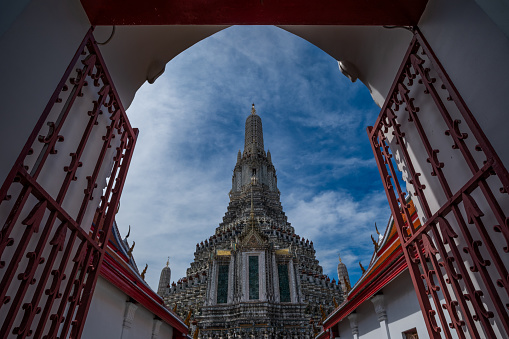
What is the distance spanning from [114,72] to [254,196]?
33.0m

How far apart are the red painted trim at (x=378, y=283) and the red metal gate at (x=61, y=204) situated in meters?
4.14

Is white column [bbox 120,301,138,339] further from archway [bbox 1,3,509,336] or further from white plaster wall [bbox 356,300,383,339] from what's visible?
white plaster wall [bbox 356,300,383,339]

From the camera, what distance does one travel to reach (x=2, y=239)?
202 cm

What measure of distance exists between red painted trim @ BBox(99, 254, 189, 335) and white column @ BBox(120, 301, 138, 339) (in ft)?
0.72

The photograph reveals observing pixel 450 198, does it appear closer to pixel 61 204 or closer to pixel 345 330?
pixel 61 204

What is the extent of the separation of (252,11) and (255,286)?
71.2 feet

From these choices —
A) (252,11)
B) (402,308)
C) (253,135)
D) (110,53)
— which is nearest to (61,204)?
(110,53)

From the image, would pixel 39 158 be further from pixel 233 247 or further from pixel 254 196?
pixel 254 196

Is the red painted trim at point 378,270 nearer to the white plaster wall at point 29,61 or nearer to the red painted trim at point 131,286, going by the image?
the red painted trim at point 131,286

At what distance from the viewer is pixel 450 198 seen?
9.25 ft

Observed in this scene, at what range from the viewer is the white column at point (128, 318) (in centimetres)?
605

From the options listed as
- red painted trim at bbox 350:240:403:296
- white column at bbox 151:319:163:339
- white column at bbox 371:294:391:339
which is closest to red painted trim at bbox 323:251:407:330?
red painted trim at bbox 350:240:403:296

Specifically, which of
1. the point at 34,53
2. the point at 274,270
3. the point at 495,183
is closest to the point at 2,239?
the point at 34,53

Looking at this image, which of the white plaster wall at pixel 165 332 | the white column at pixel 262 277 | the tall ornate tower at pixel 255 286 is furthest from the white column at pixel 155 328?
the white column at pixel 262 277
